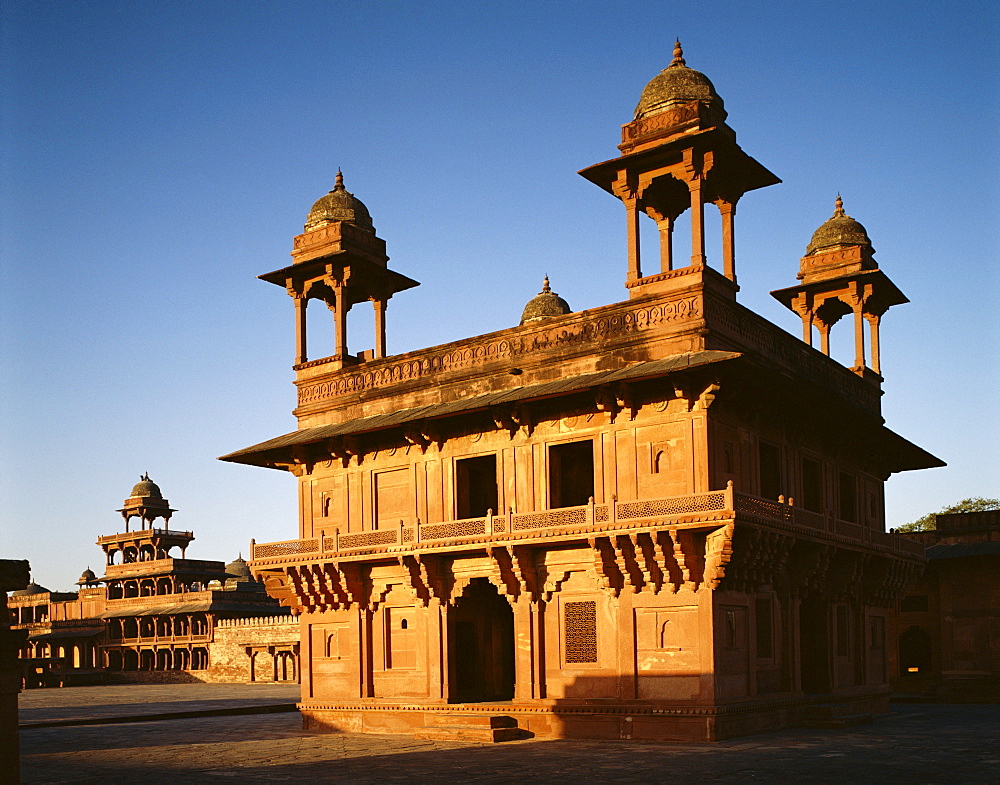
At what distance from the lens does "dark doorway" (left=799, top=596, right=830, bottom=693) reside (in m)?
28.1

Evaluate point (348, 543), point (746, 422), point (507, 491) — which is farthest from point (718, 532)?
point (348, 543)

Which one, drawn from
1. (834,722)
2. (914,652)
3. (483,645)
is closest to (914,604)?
(914,652)

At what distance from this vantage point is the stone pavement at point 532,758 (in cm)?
1795

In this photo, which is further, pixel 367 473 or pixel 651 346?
pixel 367 473

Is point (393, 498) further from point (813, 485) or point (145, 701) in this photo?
point (145, 701)

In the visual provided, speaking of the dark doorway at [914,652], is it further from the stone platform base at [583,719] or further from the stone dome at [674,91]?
the stone dome at [674,91]

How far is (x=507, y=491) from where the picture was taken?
26.5m

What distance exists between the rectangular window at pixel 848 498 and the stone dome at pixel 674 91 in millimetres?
10877

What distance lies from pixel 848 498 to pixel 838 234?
7.79 metres

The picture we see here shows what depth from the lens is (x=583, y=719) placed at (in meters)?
24.2

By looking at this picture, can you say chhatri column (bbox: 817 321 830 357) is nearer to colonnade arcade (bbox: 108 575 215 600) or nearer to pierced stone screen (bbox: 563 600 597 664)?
pierced stone screen (bbox: 563 600 597 664)

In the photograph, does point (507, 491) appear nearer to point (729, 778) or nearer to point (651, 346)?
point (651, 346)

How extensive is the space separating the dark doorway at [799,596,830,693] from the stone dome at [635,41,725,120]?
39.9ft

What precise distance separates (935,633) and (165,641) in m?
46.9
